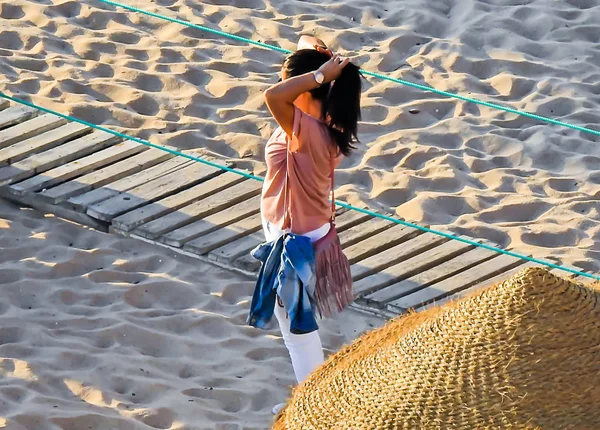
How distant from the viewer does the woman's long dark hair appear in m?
4.40

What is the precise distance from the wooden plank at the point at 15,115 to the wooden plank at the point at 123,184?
0.90 m

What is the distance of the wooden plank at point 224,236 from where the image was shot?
20.1 ft

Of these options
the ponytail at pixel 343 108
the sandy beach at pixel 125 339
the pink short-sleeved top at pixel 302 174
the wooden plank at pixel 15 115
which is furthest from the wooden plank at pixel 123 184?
the ponytail at pixel 343 108

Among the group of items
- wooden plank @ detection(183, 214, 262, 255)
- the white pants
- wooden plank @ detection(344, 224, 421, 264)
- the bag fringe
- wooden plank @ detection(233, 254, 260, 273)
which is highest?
the bag fringe

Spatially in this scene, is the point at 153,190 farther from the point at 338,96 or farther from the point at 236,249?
the point at 338,96

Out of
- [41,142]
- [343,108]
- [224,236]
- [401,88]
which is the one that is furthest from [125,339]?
[401,88]

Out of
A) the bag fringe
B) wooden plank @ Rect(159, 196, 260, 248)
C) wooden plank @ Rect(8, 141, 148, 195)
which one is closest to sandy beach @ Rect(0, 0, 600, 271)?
wooden plank @ Rect(8, 141, 148, 195)

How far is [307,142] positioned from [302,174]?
127 millimetres

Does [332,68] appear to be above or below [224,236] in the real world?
above

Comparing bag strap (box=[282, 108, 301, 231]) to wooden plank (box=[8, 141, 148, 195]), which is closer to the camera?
bag strap (box=[282, 108, 301, 231])

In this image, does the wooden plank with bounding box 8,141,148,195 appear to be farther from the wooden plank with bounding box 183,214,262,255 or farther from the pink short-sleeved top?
the pink short-sleeved top

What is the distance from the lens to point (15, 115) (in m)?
7.32

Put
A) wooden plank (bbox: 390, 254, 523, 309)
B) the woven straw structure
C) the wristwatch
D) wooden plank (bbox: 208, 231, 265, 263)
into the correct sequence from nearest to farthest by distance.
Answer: the woven straw structure < the wristwatch < wooden plank (bbox: 390, 254, 523, 309) < wooden plank (bbox: 208, 231, 265, 263)

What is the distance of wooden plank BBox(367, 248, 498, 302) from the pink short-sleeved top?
1.21m
